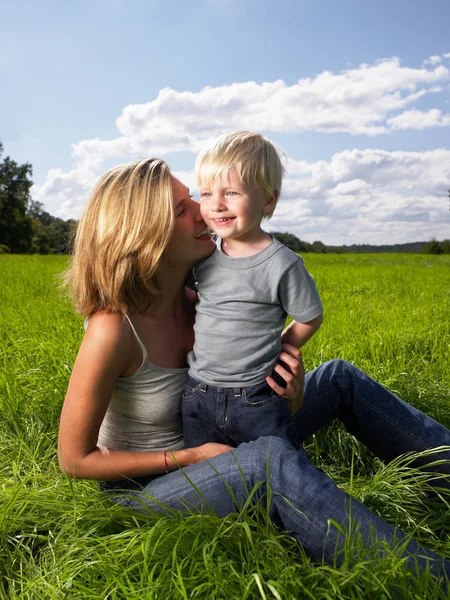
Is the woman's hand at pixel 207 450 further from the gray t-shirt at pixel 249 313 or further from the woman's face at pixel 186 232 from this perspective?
the woman's face at pixel 186 232

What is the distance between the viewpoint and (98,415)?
83.0 inches

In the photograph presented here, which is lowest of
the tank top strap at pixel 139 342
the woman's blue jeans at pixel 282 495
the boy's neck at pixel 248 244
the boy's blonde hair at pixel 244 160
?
the woman's blue jeans at pixel 282 495

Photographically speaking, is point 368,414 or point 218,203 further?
point 368,414

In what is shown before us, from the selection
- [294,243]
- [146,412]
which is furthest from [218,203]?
[294,243]

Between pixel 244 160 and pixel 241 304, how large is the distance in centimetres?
50

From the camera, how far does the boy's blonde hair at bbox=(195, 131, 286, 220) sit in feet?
7.23

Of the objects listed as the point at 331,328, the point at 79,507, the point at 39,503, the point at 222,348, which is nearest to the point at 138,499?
the point at 79,507

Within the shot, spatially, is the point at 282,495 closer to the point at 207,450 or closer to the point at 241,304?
the point at 207,450

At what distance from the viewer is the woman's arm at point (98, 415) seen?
6.79 feet

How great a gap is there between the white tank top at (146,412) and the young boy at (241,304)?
2.8 inches

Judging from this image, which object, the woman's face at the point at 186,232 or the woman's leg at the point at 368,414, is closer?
the woman's face at the point at 186,232

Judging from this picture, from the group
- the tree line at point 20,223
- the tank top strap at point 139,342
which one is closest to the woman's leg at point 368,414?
the tank top strap at point 139,342

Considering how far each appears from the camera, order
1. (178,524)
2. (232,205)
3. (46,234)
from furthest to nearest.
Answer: (46,234)
(232,205)
(178,524)

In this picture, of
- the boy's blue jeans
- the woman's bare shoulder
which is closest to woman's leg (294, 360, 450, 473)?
the boy's blue jeans
